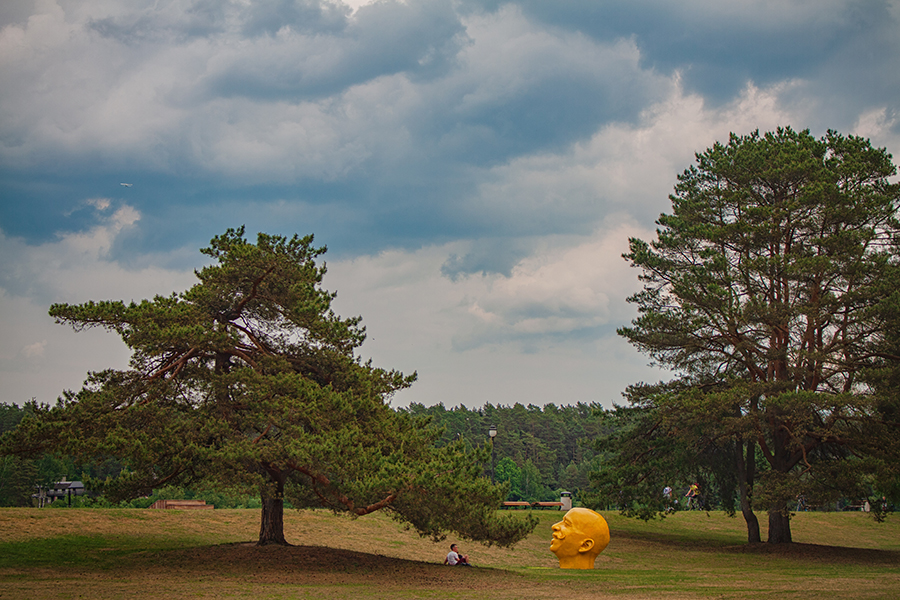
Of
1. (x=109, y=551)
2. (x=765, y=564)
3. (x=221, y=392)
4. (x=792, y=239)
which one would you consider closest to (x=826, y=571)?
(x=765, y=564)

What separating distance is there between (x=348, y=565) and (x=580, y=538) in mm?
6162

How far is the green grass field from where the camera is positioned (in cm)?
1295

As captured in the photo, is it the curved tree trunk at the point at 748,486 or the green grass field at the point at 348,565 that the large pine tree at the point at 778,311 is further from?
the green grass field at the point at 348,565

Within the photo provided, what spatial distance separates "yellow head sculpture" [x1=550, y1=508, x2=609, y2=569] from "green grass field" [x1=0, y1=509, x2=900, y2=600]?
600 mm

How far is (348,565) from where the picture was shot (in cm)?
1677

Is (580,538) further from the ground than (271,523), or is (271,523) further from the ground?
(271,523)

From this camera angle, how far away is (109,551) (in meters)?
18.0

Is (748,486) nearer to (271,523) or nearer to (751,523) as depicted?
(751,523)

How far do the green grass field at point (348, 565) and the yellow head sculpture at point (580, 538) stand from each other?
600 millimetres

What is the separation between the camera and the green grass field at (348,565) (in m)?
13.0

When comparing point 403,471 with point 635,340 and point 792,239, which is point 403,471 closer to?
point 635,340

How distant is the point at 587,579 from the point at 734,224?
1534cm

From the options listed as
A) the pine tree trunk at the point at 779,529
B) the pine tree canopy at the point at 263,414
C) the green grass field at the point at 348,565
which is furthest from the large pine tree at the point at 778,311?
the pine tree canopy at the point at 263,414

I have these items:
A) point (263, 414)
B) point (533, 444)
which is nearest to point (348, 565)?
point (263, 414)
